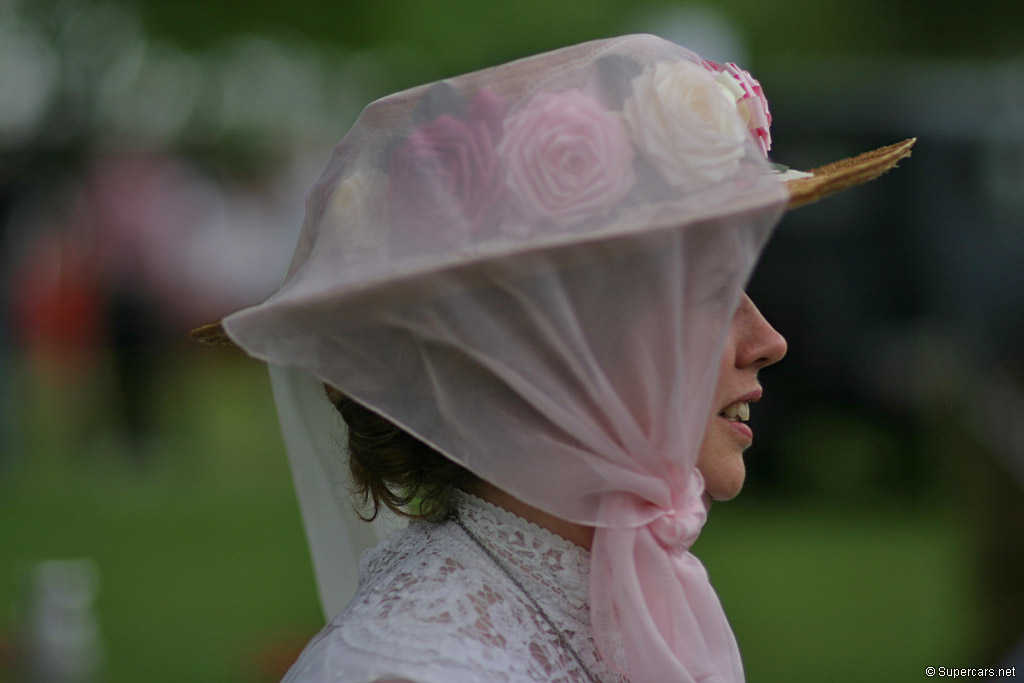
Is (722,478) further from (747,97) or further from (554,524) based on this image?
(747,97)

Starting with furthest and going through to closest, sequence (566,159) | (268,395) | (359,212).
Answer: (268,395)
(359,212)
(566,159)

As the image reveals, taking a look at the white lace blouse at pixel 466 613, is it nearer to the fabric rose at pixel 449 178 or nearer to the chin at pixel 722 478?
the chin at pixel 722 478

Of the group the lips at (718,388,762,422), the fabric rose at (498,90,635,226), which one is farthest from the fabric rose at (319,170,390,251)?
the lips at (718,388,762,422)

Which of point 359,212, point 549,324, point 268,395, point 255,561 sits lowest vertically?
point 268,395

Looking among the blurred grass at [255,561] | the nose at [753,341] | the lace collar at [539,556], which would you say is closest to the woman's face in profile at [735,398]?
the nose at [753,341]

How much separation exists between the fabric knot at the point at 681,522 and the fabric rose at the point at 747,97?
0.61 meters

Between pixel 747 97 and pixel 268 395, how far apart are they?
43.6 ft

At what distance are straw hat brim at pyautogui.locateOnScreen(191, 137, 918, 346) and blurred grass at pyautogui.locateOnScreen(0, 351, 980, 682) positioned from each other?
3.62 m

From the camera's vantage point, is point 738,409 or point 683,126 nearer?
point 683,126

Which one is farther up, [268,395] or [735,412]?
[735,412]

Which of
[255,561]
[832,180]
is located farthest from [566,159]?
[255,561]

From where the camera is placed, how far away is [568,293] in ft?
6.21

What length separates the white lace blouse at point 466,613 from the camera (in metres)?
1.83

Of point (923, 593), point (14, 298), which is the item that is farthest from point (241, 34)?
point (923, 593)
